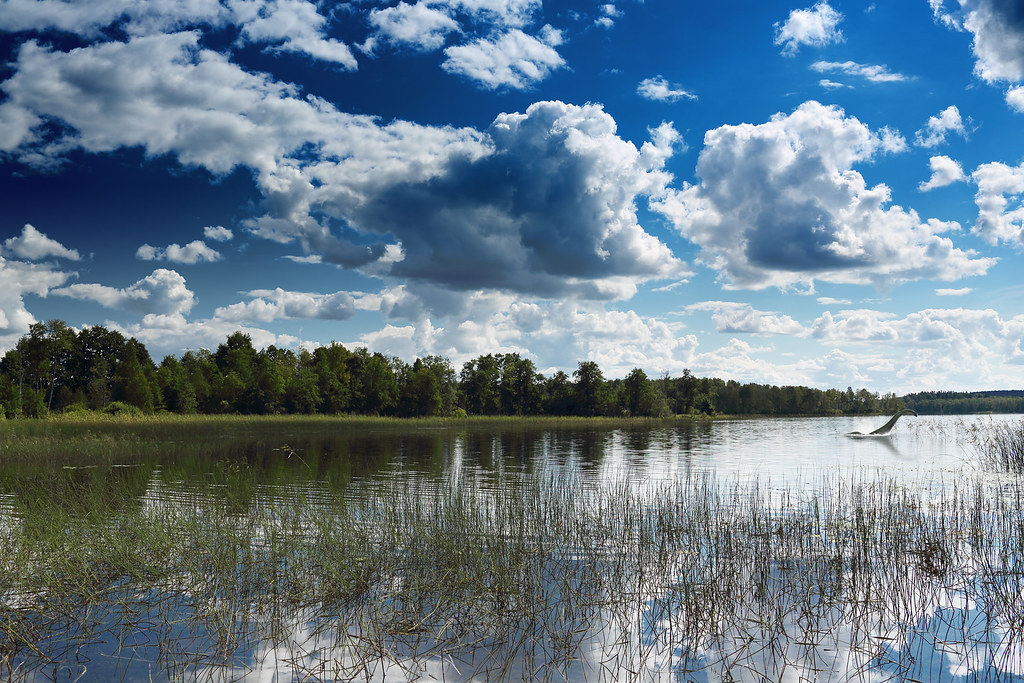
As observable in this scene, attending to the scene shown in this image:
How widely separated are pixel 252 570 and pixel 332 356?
112 meters

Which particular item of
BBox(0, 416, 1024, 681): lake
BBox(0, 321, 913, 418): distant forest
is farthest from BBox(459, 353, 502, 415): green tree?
BBox(0, 416, 1024, 681): lake

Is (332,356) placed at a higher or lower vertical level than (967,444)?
higher

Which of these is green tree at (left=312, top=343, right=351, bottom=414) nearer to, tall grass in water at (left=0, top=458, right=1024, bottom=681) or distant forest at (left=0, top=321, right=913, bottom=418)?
distant forest at (left=0, top=321, right=913, bottom=418)

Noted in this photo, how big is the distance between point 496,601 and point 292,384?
318ft

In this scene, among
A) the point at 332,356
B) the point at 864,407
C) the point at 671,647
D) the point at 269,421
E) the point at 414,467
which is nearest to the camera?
the point at 671,647

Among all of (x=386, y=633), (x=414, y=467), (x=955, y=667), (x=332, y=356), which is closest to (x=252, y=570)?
(x=386, y=633)

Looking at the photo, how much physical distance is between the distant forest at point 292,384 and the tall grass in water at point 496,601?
70983mm

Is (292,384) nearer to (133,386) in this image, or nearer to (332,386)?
(332,386)

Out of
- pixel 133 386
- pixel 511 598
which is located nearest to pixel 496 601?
pixel 511 598

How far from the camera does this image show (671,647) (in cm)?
723

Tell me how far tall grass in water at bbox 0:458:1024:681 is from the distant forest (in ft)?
233

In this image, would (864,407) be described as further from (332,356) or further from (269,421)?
(269,421)

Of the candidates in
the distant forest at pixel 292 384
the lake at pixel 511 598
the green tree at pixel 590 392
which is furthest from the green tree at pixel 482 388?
the lake at pixel 511 598

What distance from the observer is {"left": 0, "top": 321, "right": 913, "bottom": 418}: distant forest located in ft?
275
